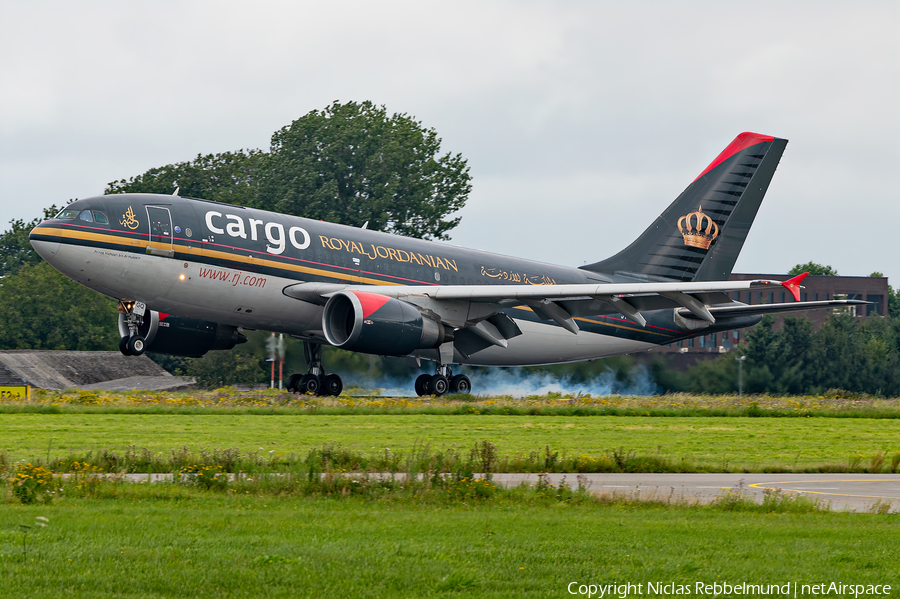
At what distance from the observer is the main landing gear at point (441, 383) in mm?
31227

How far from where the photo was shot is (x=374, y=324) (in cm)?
2736

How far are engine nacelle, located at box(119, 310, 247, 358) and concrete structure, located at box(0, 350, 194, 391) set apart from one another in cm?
885

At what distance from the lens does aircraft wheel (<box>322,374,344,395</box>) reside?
32656mm

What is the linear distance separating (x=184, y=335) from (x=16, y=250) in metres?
57.3

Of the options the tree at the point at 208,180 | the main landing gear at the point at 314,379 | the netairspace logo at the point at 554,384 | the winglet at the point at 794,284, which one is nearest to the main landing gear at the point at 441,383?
the main landing gear at the point at 314,379

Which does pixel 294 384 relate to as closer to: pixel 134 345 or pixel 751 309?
pixel 134 345

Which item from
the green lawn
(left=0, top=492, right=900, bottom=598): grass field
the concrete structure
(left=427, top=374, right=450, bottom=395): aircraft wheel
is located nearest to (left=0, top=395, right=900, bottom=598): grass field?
(left=0, top=492, right=900, bottom=598): grass field

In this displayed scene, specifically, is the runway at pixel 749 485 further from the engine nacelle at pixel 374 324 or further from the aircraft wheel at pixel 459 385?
the aircraft wheel at pixel 459 385

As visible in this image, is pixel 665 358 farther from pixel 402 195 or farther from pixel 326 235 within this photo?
pixel 402 195

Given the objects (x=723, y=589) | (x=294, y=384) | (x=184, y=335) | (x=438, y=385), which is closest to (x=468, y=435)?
(x=438, y=385)

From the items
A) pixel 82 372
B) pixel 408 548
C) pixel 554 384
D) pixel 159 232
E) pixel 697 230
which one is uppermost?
pixel 697 230

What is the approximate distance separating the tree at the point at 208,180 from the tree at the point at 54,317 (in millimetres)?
12944

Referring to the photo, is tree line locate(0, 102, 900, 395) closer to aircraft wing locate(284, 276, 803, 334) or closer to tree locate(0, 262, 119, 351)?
tree locate(0, 262, 119, 351)

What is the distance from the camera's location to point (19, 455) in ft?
53.0
